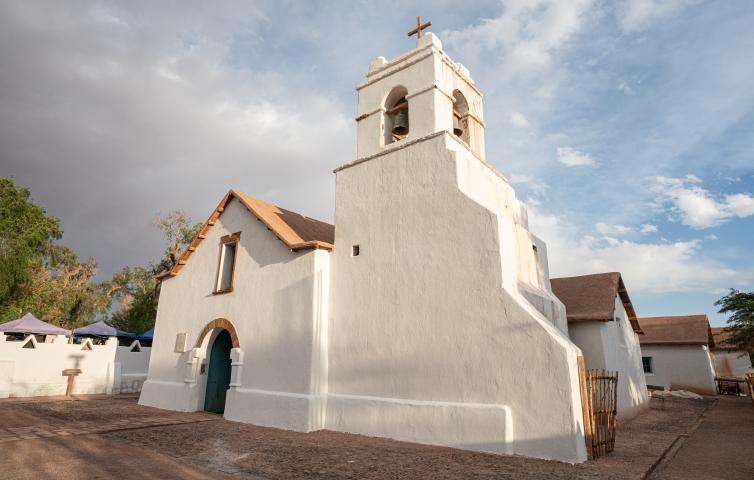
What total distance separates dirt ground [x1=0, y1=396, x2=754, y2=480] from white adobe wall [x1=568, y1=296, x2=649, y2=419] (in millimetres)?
1706

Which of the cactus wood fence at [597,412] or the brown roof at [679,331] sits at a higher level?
the brown roof at [679,331]

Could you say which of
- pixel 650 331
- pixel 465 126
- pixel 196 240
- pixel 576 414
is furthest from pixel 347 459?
pixel 650 331

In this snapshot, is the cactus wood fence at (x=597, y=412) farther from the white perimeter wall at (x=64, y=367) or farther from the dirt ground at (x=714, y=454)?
the white perimeter wall at (x=64, y=367)

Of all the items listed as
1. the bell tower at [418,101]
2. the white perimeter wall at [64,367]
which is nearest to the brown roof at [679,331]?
the bell tower at [418,101]

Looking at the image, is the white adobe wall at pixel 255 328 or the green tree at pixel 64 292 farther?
the green tree at pixel 64 292

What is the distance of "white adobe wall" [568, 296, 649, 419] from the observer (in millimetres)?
12258

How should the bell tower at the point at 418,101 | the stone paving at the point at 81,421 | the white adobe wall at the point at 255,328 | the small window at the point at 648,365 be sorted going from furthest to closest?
the small window at the point at 648,365 → the bell tower at the point at 418,101 → the white adobe wall at the point at 255,328 → the stone paving at the point at 81,421

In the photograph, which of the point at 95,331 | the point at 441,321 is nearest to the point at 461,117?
the point at 441,321

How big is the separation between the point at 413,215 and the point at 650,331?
79.8ft

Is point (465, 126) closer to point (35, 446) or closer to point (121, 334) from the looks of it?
point (35, 446)

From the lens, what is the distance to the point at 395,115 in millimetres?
12359

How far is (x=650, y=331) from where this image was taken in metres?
26.8

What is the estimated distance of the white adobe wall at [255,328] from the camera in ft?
35.0

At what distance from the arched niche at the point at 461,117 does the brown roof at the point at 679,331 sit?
2147 cm
